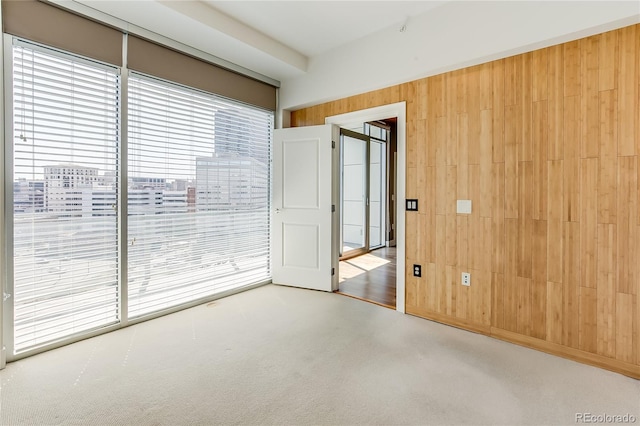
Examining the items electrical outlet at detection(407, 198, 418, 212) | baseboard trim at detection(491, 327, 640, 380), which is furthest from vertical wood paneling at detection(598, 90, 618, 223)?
electrical outlet at detection(407, 198, 418, 212)

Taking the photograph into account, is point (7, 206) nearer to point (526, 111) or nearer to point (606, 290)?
point (526, 111)

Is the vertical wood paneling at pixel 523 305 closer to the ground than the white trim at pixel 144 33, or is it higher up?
closer to the ground

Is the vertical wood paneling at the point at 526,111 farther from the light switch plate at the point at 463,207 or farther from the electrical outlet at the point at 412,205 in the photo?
the electrical outlet at the point at 412,205

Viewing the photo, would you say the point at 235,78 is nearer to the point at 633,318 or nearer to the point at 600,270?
the point at 600,270

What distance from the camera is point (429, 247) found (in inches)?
118

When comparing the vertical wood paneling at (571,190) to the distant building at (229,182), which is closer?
the vertical wood paneling at (571,190)

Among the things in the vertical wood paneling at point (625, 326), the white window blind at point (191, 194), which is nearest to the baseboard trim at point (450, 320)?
the vertical wood paneling at point (625, 326)

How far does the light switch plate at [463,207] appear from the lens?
2742 millimetres

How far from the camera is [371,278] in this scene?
448 centimetres

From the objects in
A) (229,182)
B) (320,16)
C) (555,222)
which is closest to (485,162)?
(555,222)

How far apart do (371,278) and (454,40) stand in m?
3.10

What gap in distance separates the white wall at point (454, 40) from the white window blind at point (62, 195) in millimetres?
2258

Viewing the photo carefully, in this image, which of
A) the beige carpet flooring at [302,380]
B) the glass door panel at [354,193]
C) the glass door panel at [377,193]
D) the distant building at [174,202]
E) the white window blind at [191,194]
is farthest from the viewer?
the glass door panel at [377,193]

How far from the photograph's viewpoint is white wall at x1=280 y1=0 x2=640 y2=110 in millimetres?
2074
